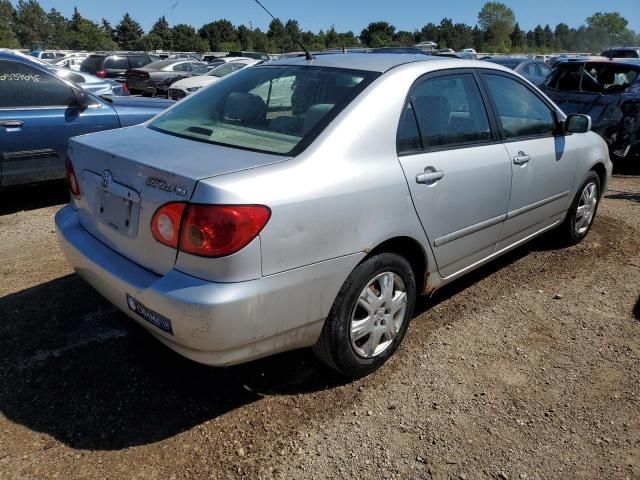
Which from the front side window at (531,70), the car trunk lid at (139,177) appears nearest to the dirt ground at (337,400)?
the car trunk lid at (139,177)

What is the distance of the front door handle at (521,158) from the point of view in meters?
3.52

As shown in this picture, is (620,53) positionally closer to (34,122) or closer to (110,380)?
(34,122)

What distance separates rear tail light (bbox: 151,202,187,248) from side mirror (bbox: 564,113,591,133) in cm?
313

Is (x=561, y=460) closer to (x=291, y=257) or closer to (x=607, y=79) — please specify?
(x=291, y=257)

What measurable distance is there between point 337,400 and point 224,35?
88227 mm

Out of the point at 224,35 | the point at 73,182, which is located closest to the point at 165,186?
the point at 73,182

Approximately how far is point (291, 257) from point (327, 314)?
40 cm

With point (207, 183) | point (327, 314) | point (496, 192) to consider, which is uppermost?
point (207, 183)

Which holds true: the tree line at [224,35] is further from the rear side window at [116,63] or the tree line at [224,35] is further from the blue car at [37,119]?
the blue car at [37,119]

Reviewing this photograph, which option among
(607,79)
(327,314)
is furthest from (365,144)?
(607,79)

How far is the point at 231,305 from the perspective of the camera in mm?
2123

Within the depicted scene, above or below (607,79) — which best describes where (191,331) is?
below

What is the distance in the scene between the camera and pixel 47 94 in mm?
5602

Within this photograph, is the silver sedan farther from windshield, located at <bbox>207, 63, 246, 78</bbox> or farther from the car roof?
windshield, located at <bbox>207, 63, 246, 78</bbox>
